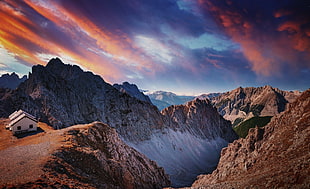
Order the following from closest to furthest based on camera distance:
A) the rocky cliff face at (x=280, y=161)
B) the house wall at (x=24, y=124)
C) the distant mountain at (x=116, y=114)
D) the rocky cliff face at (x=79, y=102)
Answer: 1. the rocky cliff face at (x=280, y=161)
2. the house wall at (x=24, y=124)
3. the rocky cliff face at (x=79, y=102)
4. the distant mountain at (x=116, y=114)

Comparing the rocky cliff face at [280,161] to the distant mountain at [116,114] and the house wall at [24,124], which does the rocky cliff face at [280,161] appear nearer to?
the house wall at [24,124]

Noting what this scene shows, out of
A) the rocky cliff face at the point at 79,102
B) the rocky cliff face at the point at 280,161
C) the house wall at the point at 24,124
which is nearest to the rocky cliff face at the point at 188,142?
the rocky cliff face at the point at 79,102

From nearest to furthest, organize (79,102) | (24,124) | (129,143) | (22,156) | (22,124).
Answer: (22,156)
(22,124)
(24,124)
(129,143)
(79,102)

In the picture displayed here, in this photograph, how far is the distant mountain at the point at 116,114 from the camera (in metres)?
80.7

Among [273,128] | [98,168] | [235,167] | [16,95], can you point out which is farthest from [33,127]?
[273,128]

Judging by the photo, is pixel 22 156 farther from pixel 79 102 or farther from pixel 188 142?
pixel 188 142

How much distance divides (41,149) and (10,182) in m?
11.8

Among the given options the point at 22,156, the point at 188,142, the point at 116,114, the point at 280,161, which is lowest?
the point at 188,142

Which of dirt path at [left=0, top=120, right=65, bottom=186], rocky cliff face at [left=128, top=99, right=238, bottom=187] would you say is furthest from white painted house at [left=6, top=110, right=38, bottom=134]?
rocky cliff face at [left=128, top=99, right=238, bottom=187]

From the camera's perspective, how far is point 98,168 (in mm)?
27688

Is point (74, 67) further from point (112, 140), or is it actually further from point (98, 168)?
point (98, 168)

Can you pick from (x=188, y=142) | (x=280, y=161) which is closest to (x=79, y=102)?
(x=188, y=142)

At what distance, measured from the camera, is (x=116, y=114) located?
111m

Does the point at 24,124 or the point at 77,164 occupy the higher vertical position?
the point at 24,124
